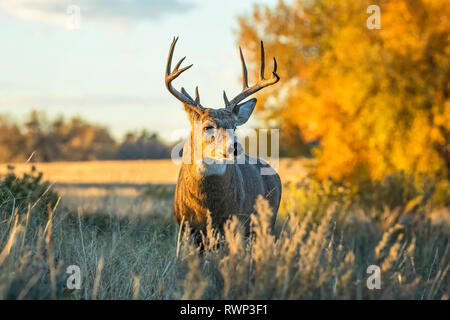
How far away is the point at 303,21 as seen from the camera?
20781 millimetres

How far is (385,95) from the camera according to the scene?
52.7ft

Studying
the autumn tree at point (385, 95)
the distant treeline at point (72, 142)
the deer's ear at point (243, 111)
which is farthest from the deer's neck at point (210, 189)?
the distant treeline at point (72, 142)

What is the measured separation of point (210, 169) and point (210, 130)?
0.45m

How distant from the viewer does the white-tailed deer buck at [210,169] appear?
242 inches

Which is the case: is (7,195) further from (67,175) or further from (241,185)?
(67,175)

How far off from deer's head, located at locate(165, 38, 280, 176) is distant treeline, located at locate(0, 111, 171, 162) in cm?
3601

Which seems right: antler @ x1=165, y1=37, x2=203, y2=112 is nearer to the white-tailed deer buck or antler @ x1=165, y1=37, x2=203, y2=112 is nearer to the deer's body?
the white-tailed deer buck

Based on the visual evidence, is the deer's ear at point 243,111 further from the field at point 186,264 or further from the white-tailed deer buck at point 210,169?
the field at point 186,264

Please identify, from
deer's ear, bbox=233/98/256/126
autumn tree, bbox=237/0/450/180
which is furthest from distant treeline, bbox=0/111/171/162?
deer's ear, bbox=233/98/256/126

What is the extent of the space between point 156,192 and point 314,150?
236 inches

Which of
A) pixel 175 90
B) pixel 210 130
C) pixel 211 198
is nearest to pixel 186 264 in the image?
pixel 211 198

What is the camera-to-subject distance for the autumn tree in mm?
15969
